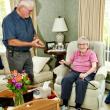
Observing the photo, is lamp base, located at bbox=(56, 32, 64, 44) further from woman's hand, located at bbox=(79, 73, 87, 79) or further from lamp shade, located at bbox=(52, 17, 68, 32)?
woman's hand, located at bbox=(79, 73, 87, 79)

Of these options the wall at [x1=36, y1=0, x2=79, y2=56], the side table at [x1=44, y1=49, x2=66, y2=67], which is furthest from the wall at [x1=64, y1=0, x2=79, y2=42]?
the side table at [x1=44, y1=49, x2=66, y2=67]

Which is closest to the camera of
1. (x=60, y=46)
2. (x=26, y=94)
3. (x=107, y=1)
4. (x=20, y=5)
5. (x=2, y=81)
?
(x=26, y=94)

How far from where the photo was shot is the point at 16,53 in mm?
2562

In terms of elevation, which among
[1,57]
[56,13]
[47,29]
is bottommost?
[1,57]

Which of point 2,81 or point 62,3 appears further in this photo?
point 62,3

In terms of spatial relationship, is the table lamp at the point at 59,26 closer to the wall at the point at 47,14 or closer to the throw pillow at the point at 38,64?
the wall at the point at 47,14

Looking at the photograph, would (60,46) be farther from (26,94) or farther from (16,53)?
(26,94)

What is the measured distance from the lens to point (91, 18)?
3.79 m

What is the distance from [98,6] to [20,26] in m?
1.63

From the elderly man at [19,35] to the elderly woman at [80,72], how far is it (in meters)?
0.76

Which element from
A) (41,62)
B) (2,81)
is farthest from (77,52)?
(2,81)

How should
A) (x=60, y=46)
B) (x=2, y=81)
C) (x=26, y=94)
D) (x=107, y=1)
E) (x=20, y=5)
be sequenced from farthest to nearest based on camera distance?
(x=60, y=46) → (x=107, y=1) → (x=2, y=81) → (x=20, y=5) → (x=26, y=94)

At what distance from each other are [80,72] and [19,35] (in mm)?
1187

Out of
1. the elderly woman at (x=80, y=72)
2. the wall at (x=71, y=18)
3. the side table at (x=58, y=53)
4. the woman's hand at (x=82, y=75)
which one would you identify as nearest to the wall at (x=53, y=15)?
Answer: the wall at (x=71, y=18)
